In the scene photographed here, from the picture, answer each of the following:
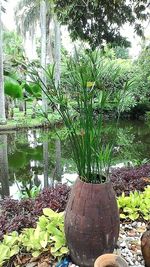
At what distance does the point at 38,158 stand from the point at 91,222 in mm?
6005

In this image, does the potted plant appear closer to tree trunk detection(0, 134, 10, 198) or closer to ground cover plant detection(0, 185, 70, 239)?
ground cover plant detection(0, 185, 70, 239)

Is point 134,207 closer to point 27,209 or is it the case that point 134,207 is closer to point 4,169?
point 27,209

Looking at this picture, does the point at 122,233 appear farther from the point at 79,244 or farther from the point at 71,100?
the point at 71,100

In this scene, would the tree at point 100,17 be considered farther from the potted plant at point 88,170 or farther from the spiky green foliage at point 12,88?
the spiky green foliage at point 12,88

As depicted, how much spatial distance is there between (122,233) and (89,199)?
682 mm

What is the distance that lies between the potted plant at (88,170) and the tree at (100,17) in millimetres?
3506

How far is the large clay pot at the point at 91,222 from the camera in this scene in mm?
1857

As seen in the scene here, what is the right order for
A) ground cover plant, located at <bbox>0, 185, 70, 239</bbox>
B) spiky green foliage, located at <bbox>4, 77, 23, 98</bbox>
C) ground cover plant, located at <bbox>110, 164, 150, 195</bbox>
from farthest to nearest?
spiky green foliage, located at <bbox>4, 77, 23, 98</bbox> → ground cover plant, located at <bbox>110, 164, 150, 195</bbox> → ground cover plant, located at <bbox>0, 185, 70, 239</bbox>

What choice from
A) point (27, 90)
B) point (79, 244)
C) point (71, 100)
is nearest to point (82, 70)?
point (71, 100)

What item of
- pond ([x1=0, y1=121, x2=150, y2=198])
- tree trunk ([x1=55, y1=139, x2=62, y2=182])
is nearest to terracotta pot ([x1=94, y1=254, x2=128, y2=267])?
pond ([x1=0, y1=121, x2=150, y2=198])

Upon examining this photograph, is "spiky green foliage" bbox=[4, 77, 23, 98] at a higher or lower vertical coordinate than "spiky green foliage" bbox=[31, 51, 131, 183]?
higher

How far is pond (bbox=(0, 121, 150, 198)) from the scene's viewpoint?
5.54 meters

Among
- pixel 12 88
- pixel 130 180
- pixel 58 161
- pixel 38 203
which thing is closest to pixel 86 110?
pixel 38 203

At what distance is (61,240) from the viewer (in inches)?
82.7
